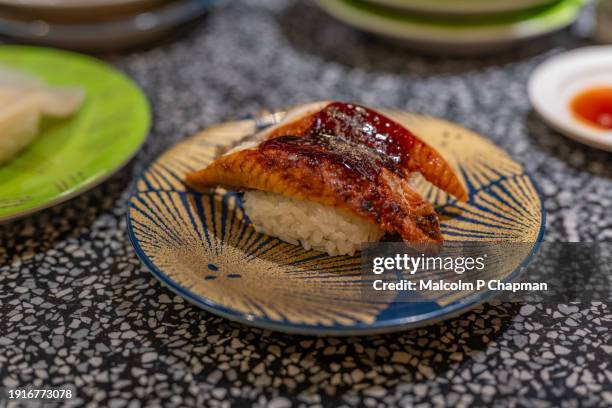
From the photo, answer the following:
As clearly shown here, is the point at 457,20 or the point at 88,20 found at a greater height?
the point at 457,20

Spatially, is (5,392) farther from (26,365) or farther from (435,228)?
(435,228)

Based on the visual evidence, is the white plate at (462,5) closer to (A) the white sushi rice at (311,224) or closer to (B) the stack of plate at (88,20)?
(B) the stack of plate at (88,20)

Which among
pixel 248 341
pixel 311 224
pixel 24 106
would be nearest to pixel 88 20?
pixel 24 106

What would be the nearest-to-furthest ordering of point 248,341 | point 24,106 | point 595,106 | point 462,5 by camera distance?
1. point 248,341
2. point 24,106
3. point 595,106
4. point 462,5

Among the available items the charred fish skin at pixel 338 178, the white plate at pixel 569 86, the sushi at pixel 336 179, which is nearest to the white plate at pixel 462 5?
the white plate at pixel 569 86

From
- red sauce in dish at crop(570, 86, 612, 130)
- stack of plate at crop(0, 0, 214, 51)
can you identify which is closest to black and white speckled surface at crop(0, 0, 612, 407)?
red sauce in dish at crop(570, 86, 612, 130)

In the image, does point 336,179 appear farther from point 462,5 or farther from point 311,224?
point 462,5
